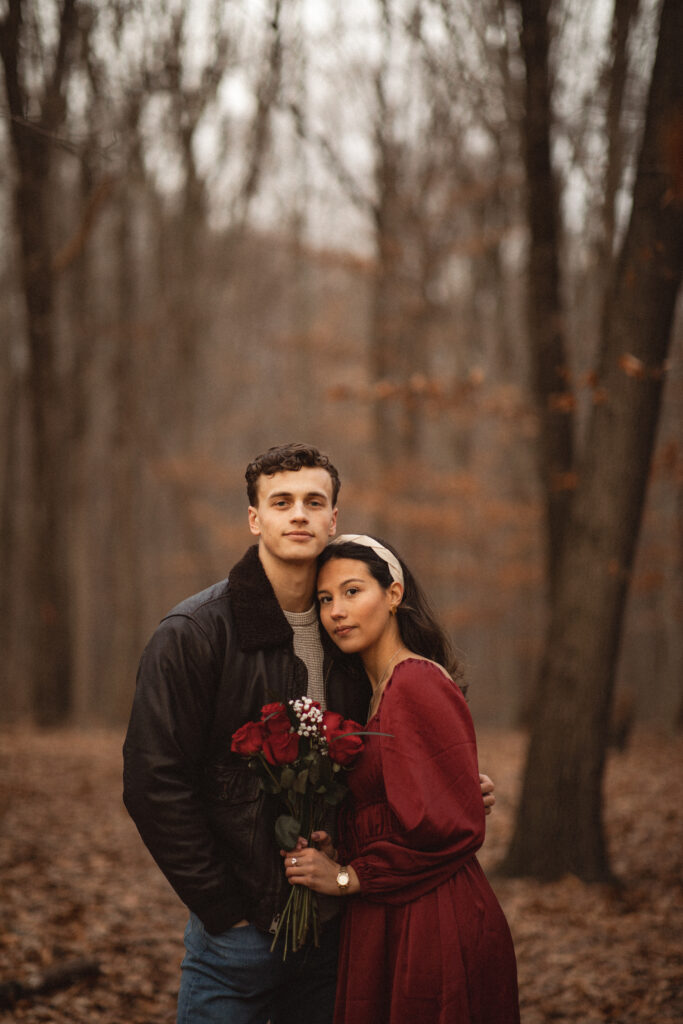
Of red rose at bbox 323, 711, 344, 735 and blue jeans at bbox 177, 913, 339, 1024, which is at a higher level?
red rose at bbox 323, 711, 344, 735

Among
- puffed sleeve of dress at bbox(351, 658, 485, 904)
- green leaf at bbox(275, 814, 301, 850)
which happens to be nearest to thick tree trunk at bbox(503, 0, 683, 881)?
puffed sleeve of dress at bbox(351, 658, 485, 904)

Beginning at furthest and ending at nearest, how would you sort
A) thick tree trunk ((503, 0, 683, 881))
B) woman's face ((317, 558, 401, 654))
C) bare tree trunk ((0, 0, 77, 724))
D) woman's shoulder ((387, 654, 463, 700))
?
bare tree trunk ((0, 0, 77, 724)) < thick tree trunk ((503, 0, 683, 881)) < woman's face ((317, 558, 401, 654)) < woman's shoulder ((387, 654, 463, 700))

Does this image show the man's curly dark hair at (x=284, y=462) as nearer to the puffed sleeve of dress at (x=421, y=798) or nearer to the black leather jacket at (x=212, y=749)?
the black leather jacket at (x=212, y=749)

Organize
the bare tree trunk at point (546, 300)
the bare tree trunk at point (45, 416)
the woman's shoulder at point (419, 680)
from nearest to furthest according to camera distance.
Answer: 1. the woman's shoulder at point (419, 680)
2. the bare tree trunk at point (546, 300)
3. the bare tree trunk at point (45, 416)

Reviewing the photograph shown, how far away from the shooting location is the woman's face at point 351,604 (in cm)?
283

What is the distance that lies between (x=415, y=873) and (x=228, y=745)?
2.33ft

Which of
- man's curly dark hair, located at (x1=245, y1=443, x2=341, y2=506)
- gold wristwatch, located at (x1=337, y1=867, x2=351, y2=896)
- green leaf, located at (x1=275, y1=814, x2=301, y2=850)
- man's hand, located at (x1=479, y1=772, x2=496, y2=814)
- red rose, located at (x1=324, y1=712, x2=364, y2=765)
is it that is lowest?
gold wristwatch, located at (x1=337, y1=867, x2=351, y2=896)

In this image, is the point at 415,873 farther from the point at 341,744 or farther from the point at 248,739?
the point at 248,739

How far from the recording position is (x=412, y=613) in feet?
9.82

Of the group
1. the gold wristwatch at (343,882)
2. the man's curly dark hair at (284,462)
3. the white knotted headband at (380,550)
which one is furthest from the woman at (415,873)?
the man's curly dark hair at (284,462)

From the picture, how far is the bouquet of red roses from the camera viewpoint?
2.53m

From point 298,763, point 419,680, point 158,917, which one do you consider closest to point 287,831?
point 298,763

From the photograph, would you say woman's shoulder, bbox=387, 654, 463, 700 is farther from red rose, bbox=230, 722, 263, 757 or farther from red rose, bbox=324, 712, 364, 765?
red rose, bbox=230, 722, 263, 757

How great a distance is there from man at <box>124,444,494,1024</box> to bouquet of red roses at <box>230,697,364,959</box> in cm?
8
